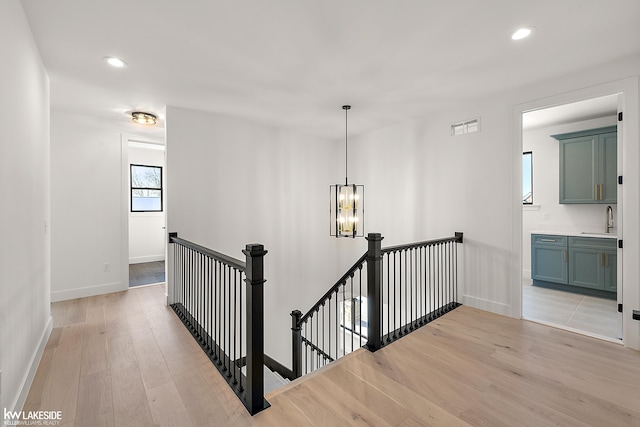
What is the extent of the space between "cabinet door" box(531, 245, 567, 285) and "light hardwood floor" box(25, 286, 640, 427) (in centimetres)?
224

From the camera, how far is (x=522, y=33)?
225cm

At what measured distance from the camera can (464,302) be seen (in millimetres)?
3809

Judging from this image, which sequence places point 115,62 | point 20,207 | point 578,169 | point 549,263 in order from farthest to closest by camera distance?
point 549,263
point 578,169
point 115,62
point 20,207

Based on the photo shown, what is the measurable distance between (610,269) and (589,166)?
165 centimetres

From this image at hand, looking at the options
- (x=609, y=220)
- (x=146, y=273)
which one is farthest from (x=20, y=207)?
(x=609, y=220)

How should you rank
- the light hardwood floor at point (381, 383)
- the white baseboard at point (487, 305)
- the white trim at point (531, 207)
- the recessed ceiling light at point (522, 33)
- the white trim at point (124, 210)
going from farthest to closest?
the white trim at point (531, 207)
the white trim at point (124, 210)
the white baseboard at point (487, 305)
the recessed ceiling light at point (522, 33)
the light hardwood floor at point (381, 383)

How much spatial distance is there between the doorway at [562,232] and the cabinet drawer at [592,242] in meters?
0.01

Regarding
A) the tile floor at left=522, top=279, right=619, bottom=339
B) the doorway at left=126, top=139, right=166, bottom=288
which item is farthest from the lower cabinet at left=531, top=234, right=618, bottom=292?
the doorway at left=126, top=139, right=166, bottom=288

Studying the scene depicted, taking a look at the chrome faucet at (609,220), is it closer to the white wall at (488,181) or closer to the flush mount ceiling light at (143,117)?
the white wall at (488,181)

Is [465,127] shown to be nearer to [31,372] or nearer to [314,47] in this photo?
[314,47]

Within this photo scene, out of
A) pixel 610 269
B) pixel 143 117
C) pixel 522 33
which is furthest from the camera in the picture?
pixel 610 269

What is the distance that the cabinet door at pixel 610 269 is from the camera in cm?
412

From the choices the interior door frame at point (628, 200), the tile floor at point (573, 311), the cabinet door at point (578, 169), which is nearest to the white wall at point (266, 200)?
the tile floor at point (573, 311)

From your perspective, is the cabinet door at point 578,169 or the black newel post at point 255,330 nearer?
the black newel post at point 255,330
